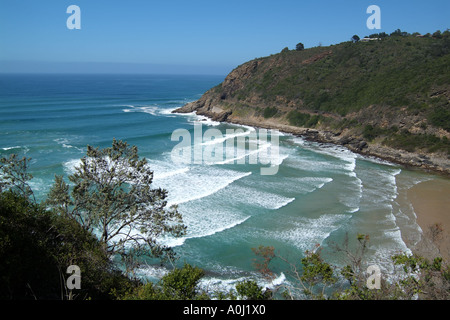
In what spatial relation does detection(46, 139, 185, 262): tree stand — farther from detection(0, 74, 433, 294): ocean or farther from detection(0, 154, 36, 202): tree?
detection(0, 74, 433, 294): ocean

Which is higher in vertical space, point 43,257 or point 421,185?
point 43,257

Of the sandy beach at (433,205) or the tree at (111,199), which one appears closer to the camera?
the tree at (111,199)

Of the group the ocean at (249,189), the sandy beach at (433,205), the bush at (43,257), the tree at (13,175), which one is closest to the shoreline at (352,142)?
the ocean at (249,189)

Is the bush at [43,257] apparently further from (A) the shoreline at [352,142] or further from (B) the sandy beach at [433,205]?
(A) the shoreline at [352,142]

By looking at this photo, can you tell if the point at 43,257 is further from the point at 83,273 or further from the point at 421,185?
the point at 421,185

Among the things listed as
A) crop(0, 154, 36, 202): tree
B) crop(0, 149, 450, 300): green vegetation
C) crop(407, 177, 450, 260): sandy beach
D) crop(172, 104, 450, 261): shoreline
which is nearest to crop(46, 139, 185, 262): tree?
crop(0, 154, 36, 202): tree

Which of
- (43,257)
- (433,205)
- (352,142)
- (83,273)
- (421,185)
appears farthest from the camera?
(352,142)

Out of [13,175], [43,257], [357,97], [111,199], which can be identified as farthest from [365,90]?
[43,257]
